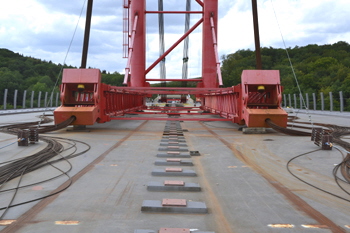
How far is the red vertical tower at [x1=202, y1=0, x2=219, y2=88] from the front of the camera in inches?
976

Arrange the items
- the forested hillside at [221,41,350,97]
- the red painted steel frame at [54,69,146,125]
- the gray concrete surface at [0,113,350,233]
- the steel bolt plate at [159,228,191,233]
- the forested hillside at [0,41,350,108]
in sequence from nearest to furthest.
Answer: the steel bolt plate at [159,228,191,233] → the gray concrete surface at [0,113,350,233] → the red painted steel frame at [54,69,146,125] → the forested hillside at [0,41,350,108] → the forested hillside at [221,41,350,97]

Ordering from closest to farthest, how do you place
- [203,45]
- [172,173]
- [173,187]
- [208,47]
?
[173,187] < [172,173] < [208,47] < [203,45]

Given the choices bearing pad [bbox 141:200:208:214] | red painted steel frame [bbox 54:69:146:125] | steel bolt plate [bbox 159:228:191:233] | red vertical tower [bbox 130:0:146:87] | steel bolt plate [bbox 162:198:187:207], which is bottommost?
steel bolt plate [bbox 159:228:191:233]

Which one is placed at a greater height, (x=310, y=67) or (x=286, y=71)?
(x=310, y=67)

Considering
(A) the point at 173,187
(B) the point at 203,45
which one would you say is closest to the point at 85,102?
(A) the point at 173,187

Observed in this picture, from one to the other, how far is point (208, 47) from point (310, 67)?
5674 cm

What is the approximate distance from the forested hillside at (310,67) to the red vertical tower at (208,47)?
22.9m

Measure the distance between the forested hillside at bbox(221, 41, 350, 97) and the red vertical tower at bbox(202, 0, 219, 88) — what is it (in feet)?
75.0

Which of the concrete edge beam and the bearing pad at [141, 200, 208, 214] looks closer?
Result: the bearing pad at [141, 200, 208, 214]

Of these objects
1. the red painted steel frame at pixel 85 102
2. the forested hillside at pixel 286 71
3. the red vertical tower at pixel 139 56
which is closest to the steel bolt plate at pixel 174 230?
the red painted steel frame at pixel 85 102

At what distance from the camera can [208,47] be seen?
25359mm

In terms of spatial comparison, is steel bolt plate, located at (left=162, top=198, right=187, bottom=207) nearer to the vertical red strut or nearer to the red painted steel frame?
the red painted steel frame

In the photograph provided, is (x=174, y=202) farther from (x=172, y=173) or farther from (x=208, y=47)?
(x=208, y=47)

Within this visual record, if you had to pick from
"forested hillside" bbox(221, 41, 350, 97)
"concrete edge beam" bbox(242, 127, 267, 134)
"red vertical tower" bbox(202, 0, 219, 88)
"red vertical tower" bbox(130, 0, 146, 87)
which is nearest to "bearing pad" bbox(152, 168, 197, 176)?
"concrete edge beam" bbox(242, 127, 267, 134)
